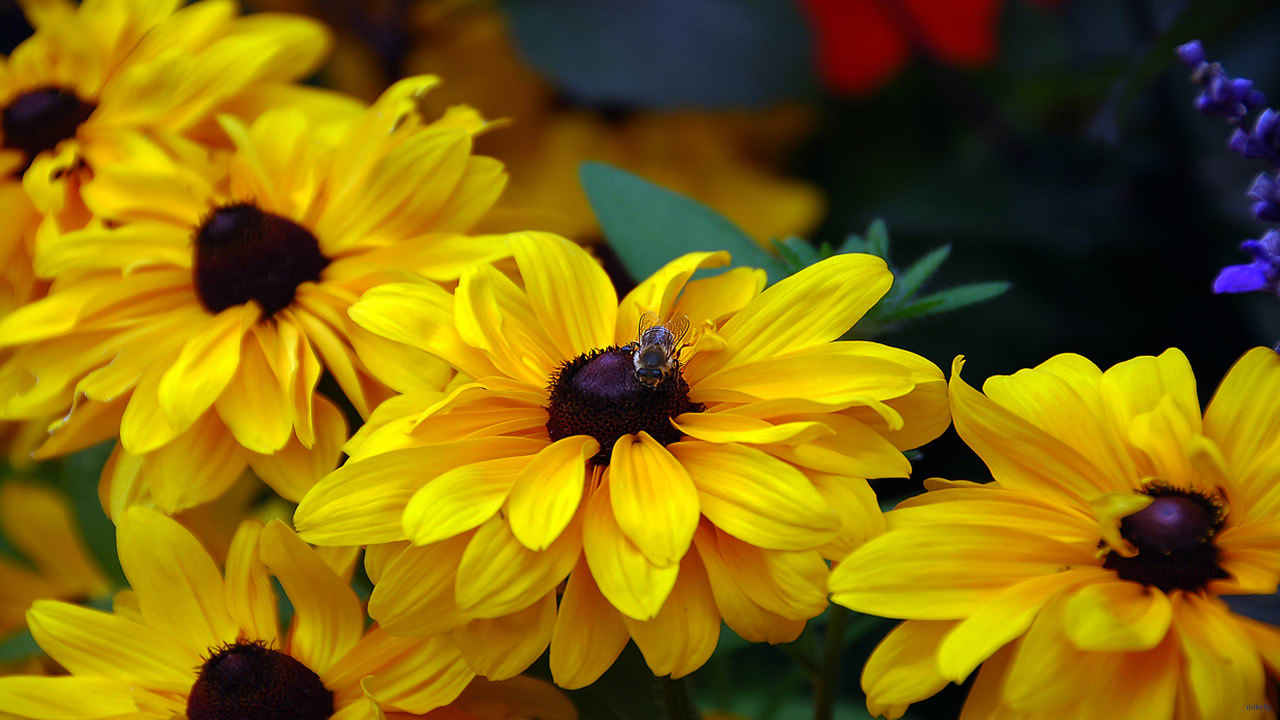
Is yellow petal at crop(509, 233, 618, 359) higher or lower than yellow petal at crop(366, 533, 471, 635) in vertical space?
higher

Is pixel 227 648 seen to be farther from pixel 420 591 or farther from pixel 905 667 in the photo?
pixel 905 667

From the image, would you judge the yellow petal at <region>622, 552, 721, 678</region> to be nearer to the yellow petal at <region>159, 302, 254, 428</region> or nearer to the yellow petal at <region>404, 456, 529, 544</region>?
the yellow petal at <region>404, 456, 529, 544</region>

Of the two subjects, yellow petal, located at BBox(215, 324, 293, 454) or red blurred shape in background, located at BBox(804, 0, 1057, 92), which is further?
red blurred shape in background, located at BBox(804, 0, 1057, 92)

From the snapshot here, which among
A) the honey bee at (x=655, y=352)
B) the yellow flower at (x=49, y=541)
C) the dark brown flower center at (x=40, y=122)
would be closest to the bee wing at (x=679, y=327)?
the honey bee at (x=655, y=352)

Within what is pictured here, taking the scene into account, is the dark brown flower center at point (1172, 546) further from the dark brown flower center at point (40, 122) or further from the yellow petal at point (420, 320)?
the dark brown flower center at point (40, 122)

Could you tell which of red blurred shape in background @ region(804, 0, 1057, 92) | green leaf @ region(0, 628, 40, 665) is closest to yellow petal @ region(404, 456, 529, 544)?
green leaf @ region(0, 628, 40, 665)

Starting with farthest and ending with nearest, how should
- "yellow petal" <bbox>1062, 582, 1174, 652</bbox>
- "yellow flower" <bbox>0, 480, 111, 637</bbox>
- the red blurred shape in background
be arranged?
1. the red blurred shape in background
2. "yellow flower" <bbox>0, 480, 111, 637</bbox>
3. "yellow petal" <bbox>1062, 582, 1174, 652</bbox>
